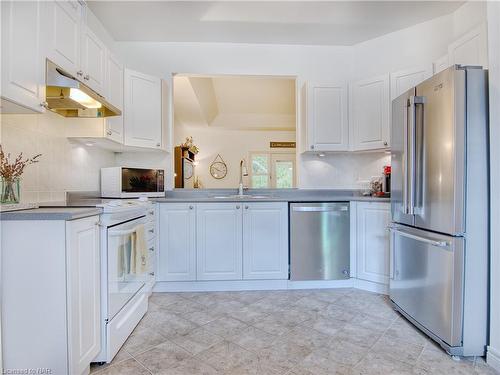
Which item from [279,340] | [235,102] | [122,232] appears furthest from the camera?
[235,102]

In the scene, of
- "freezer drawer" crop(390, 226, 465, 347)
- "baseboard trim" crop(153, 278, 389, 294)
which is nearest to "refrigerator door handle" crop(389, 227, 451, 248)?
"freezer drawer" crop(390, 226, 465, 347)

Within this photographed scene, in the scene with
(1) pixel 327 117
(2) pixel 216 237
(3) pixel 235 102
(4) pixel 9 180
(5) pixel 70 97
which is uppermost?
(3) pixel 235 102

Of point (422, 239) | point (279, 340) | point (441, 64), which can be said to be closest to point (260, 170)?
point (441, 64)

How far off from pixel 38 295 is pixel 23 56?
117 centimetres

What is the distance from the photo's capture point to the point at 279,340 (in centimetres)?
178

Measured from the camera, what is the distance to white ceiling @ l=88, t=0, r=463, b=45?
244cm

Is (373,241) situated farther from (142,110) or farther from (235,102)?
(235,102)

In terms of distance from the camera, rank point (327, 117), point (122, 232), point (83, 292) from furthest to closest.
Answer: point (327, 117) → point (122, 232) → point (83, 292)

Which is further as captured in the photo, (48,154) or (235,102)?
(235,102)

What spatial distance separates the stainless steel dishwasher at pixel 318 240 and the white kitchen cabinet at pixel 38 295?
190cm

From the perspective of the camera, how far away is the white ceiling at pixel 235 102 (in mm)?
A: 4789

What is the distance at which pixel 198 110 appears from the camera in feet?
18.0

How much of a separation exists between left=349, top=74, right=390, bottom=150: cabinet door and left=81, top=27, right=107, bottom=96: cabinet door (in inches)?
A: 96.9

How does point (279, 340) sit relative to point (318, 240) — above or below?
below
